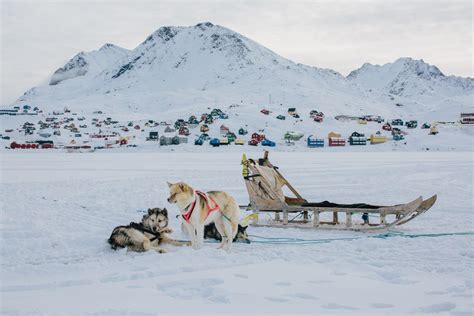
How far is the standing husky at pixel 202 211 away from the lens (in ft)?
27.8

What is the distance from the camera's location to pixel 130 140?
77812 millimetres

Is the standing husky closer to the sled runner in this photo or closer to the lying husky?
the lying husky

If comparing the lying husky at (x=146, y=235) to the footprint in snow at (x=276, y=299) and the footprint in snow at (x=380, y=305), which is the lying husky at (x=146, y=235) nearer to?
the footprint in snow at (x=276, y=299)

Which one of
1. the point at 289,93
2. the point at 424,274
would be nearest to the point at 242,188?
the point at 424,274

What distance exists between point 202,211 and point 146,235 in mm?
1163

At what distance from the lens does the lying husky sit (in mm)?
8961

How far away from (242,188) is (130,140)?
5951 centimetres

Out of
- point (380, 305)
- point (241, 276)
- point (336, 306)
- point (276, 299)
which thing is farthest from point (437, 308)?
point (241, 276)

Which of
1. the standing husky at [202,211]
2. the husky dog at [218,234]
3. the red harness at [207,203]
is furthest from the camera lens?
the husky dog at [218,234]

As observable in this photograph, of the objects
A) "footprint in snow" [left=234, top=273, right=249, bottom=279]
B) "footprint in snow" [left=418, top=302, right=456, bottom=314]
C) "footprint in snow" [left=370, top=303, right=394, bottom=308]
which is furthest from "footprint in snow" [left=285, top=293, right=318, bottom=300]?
"footprint in snow" [left=418, top=302, right=456, bottom=314]

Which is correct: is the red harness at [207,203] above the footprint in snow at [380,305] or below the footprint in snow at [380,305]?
above

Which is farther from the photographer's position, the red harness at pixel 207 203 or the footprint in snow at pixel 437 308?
the red harness at pixel 207 203

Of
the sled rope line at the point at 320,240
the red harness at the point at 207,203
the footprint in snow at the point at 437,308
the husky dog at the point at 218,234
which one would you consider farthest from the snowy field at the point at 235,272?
the red harness at the point at 207,203

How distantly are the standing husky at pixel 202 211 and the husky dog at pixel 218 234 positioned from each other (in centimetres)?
61
